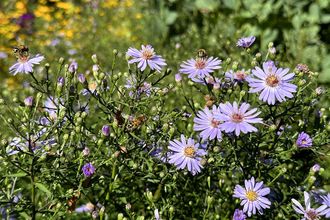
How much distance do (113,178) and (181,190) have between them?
13.0 inches

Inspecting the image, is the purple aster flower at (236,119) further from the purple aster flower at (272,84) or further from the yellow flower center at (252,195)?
the yellow flower center at (252,195)

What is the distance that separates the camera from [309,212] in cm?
161

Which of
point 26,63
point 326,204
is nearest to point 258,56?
point 326,204

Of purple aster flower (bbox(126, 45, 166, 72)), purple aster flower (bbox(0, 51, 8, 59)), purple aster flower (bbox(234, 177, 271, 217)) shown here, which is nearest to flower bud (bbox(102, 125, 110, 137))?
purple aster flower (bbox(126, 45, 166, 72))

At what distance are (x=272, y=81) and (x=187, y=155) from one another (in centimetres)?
36

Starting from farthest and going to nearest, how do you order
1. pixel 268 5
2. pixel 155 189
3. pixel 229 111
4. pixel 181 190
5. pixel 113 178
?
1. pixel 268 5
2. pixel 155 189
3. pixel 181 190
4. pixel 113 178
5. pixel 229 111

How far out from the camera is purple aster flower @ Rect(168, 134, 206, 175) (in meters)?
1.64

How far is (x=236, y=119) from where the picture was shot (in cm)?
154

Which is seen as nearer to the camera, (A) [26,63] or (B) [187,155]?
→ (B) [187,155]

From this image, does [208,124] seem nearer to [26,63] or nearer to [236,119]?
[236,119]

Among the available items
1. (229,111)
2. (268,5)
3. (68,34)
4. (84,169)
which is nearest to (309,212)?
(229,111)

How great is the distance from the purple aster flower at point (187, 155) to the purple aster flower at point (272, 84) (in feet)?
0.87

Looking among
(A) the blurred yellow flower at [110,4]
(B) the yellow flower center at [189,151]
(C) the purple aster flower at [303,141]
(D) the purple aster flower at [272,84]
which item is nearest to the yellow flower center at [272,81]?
(D) the purple aster flower at [272,84]

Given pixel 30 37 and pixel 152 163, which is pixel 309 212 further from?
pixel 30 37
